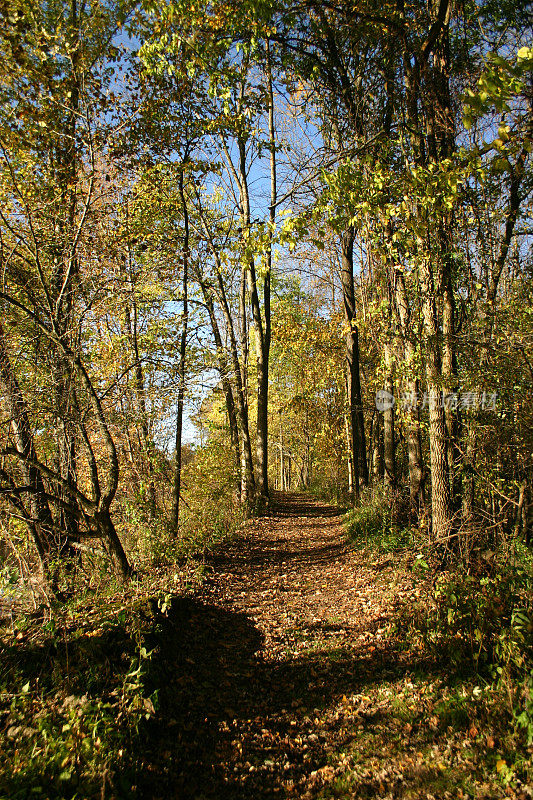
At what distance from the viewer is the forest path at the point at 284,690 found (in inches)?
131

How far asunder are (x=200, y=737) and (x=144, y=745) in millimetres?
522

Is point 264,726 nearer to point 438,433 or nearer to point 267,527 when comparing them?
point 438,433

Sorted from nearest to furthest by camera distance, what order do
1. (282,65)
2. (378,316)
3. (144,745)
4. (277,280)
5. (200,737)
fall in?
1. (144,745)
2. (200,737)
3. (282,65)
4. (378,316)
5. (277,280)

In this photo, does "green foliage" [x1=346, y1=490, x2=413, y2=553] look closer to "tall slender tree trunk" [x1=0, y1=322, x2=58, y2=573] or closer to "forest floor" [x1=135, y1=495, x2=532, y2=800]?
"forest floor" [x1=135, y1=495, x2=532, y2=800]

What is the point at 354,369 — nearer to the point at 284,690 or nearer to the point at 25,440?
the point at 25,440

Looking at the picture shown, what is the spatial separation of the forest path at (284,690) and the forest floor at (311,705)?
0.04 feet

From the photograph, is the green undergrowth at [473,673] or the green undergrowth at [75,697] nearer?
the green undergrowth at [75,697]

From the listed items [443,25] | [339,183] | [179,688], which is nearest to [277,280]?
[443,25]

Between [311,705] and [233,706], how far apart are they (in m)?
0.75

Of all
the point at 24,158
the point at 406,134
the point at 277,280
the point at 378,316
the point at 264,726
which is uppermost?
the point at 277,280

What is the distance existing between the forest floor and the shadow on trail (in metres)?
0.01

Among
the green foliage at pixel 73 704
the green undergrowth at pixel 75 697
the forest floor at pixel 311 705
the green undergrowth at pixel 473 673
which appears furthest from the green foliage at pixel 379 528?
the green foliage at pixel 73 704

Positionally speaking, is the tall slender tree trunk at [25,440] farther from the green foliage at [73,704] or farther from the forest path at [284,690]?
the forest path at [284,690]

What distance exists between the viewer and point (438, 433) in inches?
260
